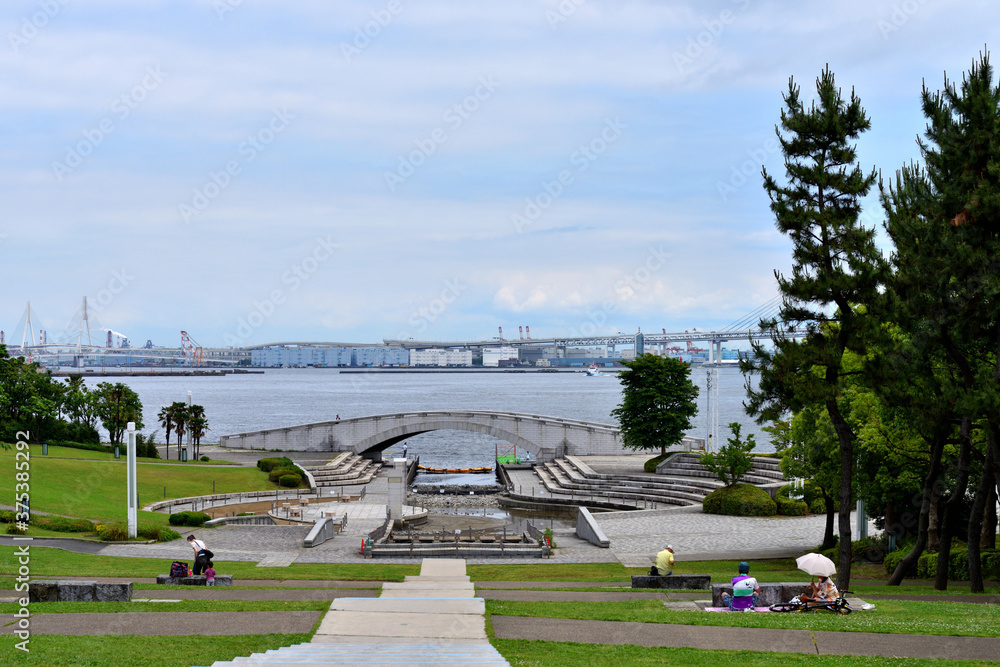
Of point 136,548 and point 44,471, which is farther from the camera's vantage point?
point 44,471

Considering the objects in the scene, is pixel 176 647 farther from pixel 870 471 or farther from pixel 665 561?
pixel 870 471

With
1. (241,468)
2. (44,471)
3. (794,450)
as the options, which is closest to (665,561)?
(794,450)

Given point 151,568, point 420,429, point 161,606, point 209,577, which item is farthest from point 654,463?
point 161,606

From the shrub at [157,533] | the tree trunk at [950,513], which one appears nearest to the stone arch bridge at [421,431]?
the shrub at [157,533]

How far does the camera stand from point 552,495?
5400 centimetres

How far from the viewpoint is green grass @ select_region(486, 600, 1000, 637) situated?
508 inches

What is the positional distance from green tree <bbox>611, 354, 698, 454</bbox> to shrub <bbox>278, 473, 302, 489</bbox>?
20.8 meters

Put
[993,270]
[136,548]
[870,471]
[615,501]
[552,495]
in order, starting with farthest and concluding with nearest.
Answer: [552,495]
[615,501]
[136,548]
[870,471]
[993,270]

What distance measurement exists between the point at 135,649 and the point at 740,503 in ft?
108

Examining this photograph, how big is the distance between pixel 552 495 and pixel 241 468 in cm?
2078

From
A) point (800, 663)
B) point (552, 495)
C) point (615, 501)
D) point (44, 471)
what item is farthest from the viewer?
point (552, 495)

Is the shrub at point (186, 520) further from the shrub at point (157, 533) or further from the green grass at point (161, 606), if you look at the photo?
→ the green grass at point (161, 606)

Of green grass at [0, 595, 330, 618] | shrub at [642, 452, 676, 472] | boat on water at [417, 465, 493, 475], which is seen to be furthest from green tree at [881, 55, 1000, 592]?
boat on water at [417, 465, 493, 475]

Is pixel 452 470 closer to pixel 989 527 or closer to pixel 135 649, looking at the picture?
pixel 989 527
